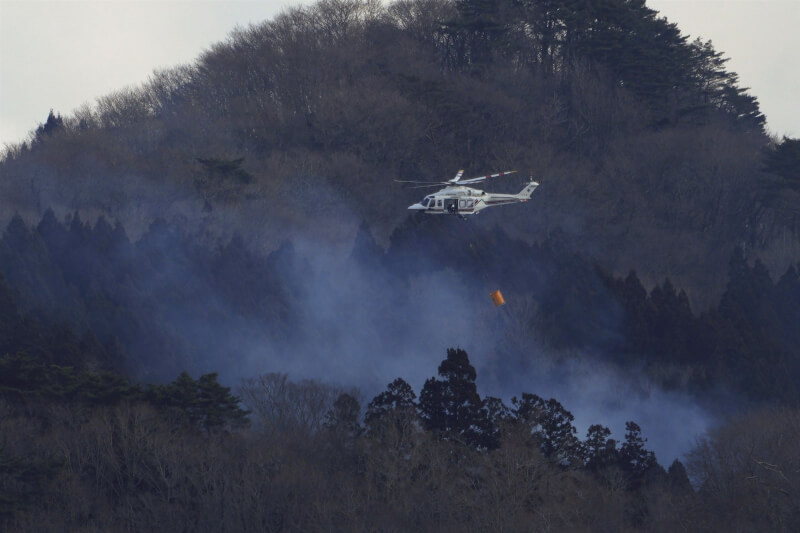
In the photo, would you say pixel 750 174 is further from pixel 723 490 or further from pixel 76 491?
pixel 76 491

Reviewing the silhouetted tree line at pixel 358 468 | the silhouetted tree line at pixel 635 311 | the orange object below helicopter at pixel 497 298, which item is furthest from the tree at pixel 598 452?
the orange object below helicopter at pixel 497 298

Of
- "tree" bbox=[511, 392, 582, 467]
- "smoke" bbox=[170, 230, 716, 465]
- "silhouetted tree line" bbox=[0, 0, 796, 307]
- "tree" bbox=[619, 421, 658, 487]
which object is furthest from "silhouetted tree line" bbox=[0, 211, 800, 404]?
"tree" bbox=[511, 392, 582, 467]

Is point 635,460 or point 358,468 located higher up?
point 358,468

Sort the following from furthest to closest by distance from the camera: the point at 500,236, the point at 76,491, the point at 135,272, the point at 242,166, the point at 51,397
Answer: the point at 242,166 → the point at 500,236 → the point at 135,272 → the point at 51,397 → the point at 76,491

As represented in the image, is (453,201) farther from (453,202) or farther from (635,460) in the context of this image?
(635,460)

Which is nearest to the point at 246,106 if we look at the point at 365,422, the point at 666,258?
the point at 666,258

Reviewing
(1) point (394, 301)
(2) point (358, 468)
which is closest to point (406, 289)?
(1) point (394, 301)
